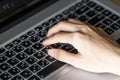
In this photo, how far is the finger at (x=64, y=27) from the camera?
990mm

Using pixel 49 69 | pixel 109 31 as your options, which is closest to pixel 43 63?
pixel 49 69

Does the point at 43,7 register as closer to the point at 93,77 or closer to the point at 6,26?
the point at 6,26

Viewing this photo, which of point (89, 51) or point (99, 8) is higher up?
point (99, 8)

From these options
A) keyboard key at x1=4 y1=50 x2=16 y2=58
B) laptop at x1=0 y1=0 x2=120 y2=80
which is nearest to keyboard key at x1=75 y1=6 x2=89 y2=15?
laptop at x1=0 y1=0 x2=120 y2=80

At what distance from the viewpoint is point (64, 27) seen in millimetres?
992

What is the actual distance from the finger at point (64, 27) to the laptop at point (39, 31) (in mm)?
33

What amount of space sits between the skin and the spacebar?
14mm

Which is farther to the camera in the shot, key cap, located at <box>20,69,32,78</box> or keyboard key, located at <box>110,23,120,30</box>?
keyboard key, located at <box>110,23,120,30</box>

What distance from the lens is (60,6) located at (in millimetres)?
1089

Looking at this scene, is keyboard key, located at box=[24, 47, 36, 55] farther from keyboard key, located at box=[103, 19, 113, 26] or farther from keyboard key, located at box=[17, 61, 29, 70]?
keyboard key, located at box=[103, 19, 113, 26]

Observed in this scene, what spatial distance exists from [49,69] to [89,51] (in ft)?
0.36

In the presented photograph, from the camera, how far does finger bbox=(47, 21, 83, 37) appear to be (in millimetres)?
990

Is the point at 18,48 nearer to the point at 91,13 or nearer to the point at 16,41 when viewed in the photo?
the point at 16,41

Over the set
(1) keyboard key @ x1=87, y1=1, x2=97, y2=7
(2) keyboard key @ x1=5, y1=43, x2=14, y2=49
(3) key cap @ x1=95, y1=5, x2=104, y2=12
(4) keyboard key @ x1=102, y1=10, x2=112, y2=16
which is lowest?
(2) keyboard key @ x1=5, y1=43, x2=14, y2=49
